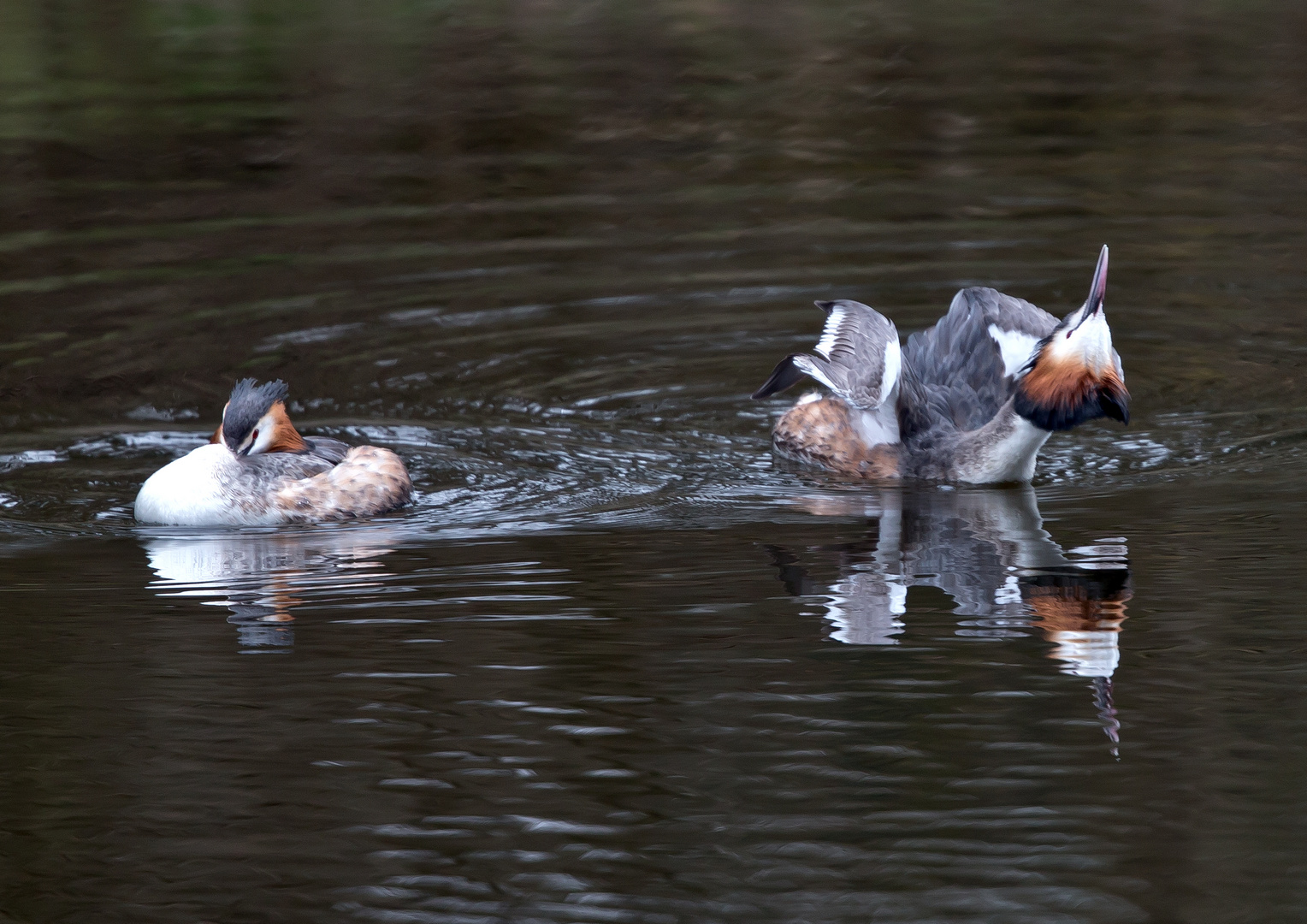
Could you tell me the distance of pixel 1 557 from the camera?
27.2 ft

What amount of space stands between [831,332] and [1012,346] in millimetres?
954

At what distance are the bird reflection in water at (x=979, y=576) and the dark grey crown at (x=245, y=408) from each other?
2596mm

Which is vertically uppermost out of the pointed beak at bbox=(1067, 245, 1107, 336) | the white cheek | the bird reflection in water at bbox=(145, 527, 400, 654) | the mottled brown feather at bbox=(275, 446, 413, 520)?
the pointed beak at bbox=(1067, 245, 1107, 336)

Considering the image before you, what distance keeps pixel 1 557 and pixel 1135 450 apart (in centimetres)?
564

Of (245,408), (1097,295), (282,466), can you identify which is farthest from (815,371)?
(245,408)

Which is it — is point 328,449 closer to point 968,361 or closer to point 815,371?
point 815,371

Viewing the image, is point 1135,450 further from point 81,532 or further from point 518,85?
point 518,85

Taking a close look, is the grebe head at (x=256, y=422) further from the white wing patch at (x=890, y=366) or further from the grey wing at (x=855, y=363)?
the white wing patch at (x=890, y=366)

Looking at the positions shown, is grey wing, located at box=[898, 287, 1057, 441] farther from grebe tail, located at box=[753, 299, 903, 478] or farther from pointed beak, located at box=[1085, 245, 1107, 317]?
pointed beak, located at box=[1085, 245, 1107, 317]

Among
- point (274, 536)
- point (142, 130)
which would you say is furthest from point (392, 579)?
point (142, 130)

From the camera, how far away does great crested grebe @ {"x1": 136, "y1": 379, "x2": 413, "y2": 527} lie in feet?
28.7

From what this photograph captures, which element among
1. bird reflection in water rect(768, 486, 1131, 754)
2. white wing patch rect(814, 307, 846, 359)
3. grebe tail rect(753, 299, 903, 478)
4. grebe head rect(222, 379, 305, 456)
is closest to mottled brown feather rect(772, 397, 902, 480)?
grebe tail rect(753, 299, 903, 478)

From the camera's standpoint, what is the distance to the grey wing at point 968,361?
976 centimetres

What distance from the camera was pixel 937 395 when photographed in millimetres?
9922
